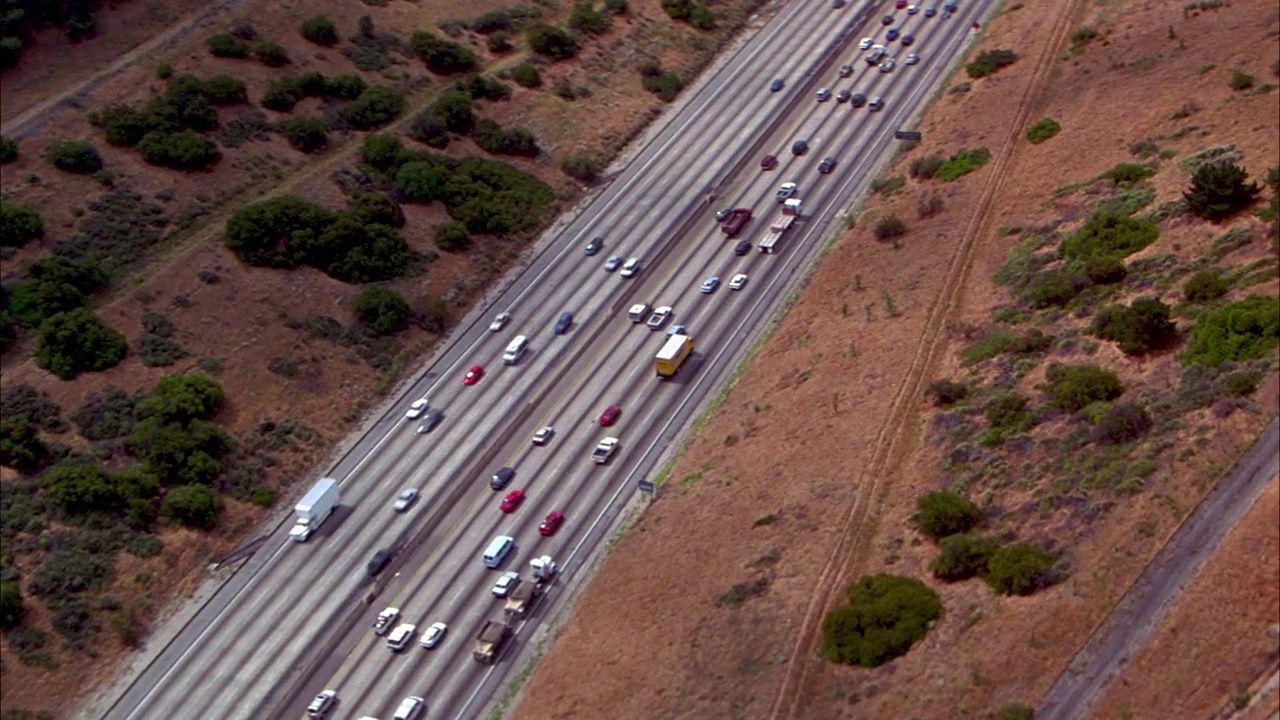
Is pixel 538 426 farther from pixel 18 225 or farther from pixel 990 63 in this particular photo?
pixel 990 63

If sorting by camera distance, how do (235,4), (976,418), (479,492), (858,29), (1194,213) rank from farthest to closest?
(858,29)
(235,4)
(479,492)
(1194,213)
(976,418)

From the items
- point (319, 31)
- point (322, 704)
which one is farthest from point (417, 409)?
point (319, 31)

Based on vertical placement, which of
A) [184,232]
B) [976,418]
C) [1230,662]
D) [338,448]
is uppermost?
[1230,662]

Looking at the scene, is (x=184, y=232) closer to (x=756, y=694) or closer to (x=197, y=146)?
(x=197, y=146)

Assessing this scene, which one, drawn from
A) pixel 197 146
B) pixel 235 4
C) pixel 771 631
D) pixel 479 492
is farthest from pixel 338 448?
pixel 235 4

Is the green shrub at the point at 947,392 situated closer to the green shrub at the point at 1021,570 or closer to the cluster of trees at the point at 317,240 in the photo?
the green shrub at the point at 1021,570

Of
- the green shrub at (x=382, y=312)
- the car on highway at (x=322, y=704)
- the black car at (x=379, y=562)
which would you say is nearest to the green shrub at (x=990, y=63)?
the green shrub at (x=382, y=312)
